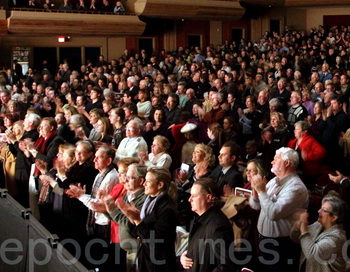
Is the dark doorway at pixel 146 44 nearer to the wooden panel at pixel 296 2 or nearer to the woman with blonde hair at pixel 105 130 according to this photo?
the wooden panel at pixel 296 2

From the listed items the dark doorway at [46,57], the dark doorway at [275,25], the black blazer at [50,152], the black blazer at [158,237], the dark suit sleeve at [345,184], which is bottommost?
the black blazer at [158,237]

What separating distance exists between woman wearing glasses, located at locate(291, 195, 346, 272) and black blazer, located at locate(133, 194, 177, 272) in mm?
920

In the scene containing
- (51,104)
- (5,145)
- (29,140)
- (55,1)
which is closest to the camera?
(29,140)

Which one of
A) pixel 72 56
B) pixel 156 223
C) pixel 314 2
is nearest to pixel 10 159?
pixel 156 223

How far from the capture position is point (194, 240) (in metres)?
3.85

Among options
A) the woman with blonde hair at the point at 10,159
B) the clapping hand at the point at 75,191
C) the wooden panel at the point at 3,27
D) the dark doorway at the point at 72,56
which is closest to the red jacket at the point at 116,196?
the clapping hand at the point at 75,191

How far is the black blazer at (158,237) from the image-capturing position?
403 cm

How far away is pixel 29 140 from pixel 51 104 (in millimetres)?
4048

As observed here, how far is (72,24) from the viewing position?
59.0 feet

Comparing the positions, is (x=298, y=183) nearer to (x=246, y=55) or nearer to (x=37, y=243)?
(x=37, y=243)

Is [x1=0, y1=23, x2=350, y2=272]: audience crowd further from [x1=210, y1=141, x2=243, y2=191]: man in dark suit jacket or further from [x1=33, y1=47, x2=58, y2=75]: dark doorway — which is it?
[x1=33, y1=47, x2=58, y2=75]: dark doorway

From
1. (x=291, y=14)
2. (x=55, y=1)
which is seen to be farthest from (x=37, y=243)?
(x=291, y=14)

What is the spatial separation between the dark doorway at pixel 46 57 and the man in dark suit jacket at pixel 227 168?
1477 cm

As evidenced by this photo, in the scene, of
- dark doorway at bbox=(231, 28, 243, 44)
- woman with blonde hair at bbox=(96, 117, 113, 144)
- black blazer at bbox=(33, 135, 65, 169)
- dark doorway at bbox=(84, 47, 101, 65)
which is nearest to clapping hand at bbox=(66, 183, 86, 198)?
black blazer at bbox=(33, 135, 65, 169)
